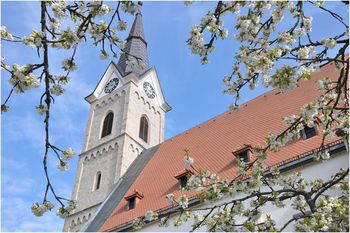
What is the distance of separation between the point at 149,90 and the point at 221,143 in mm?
9305

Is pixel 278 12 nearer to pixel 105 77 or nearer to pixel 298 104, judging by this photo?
pixel 298 104

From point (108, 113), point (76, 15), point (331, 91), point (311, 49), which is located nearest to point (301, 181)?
point (331, 91)

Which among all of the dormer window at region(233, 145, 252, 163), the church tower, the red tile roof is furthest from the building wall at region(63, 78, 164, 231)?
the dormer window at region(233, 145, 252, 163)

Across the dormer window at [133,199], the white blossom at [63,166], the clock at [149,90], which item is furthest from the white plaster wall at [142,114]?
the white blossom at [63,166]

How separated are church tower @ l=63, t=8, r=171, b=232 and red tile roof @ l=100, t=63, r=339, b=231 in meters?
2.69

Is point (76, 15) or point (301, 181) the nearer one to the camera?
point (76, 15)

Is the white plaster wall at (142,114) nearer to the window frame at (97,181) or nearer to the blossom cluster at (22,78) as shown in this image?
the window frame at (97,181)

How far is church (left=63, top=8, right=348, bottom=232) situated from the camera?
10.0 metres

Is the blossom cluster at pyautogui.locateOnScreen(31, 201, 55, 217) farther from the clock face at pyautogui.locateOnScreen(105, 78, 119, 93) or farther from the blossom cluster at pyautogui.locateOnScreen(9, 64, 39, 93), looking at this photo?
the clock face at pyautogui.locateOnScreen(105, 78, 119, 93)

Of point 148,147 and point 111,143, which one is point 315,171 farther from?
point 148,147

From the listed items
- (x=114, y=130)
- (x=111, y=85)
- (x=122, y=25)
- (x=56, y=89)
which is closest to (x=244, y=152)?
(x=122, y=25)

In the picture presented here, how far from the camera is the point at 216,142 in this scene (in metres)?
13.3

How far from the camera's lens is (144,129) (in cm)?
1988

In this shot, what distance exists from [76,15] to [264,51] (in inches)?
69.9
